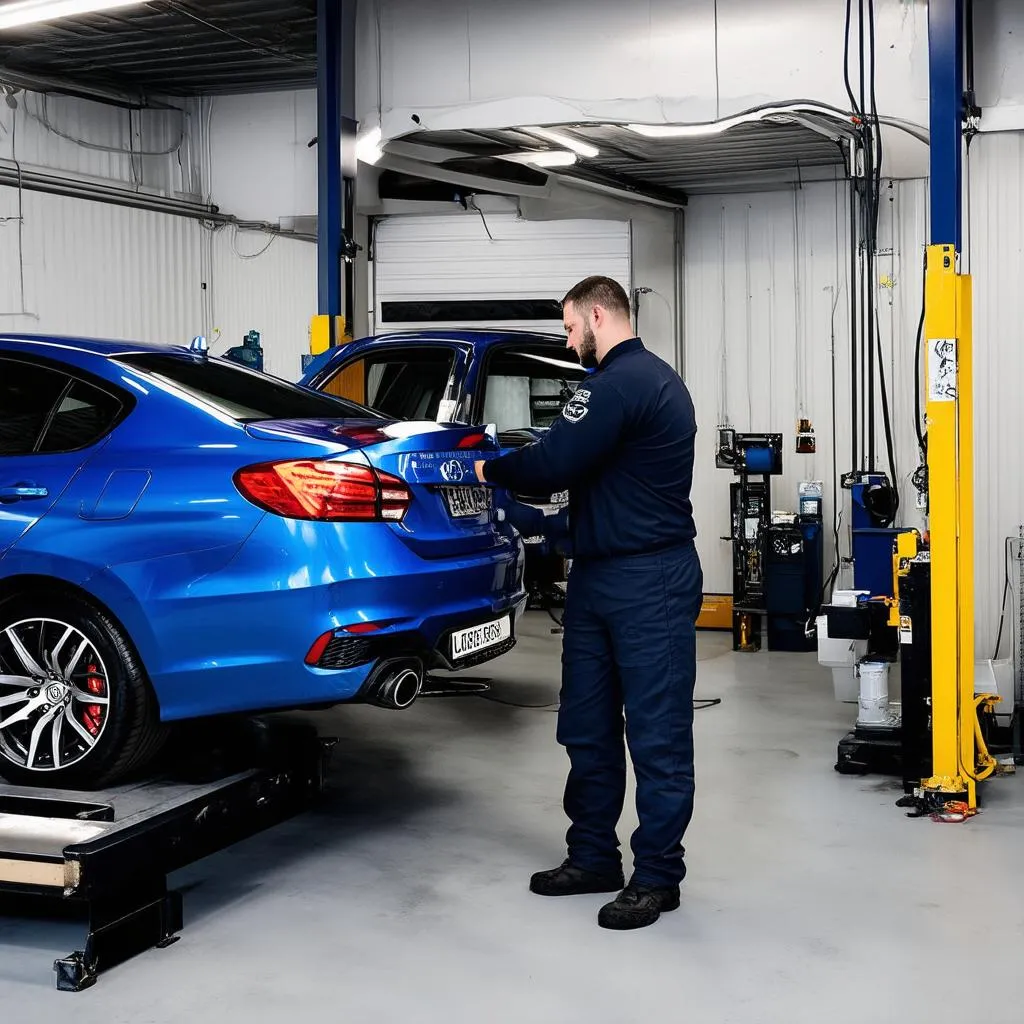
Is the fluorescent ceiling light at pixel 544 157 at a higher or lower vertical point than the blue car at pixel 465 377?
higher

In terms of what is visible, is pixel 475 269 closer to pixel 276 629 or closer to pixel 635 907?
pixel 276 629

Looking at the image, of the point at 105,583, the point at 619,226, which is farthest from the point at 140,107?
the point at 105,583

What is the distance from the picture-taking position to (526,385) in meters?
6.81

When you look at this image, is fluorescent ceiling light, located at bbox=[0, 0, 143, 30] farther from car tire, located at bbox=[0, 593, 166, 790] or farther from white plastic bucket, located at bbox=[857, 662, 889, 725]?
white plastic bucket, located at bbox=[857, 662, 889, 725]

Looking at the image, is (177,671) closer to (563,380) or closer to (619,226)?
(563,380)

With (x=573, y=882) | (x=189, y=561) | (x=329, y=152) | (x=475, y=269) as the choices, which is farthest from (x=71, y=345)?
(x=475, y=269)

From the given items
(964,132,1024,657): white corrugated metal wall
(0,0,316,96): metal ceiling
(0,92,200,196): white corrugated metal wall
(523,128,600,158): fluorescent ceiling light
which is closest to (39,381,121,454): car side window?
(523,128,600,158): fluorescent ceiling light

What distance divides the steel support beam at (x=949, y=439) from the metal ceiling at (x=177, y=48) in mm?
4374

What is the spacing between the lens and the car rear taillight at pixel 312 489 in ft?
11.5

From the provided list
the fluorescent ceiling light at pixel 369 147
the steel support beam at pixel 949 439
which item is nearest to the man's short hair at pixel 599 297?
the steel support beam at pixel 949 439

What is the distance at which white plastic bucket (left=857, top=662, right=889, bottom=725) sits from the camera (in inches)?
210

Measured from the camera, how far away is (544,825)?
450 centimetres

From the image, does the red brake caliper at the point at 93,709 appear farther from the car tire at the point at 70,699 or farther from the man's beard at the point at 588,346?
the man's beard at the point at 588,346

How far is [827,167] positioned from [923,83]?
3.29 meters
